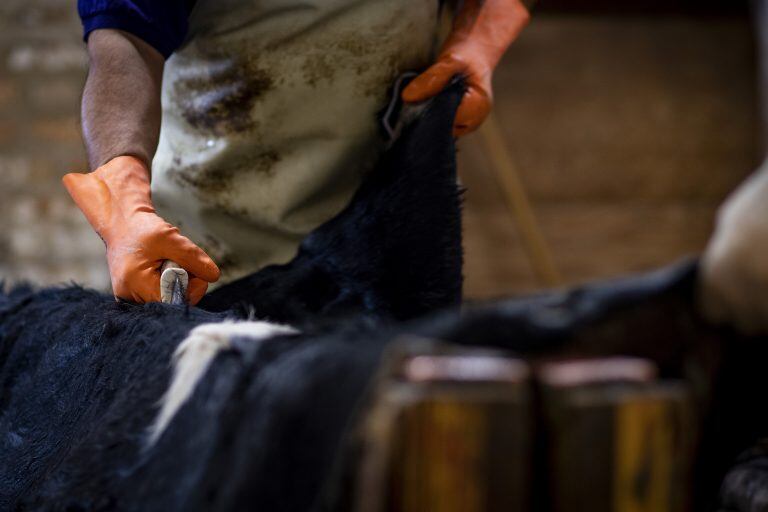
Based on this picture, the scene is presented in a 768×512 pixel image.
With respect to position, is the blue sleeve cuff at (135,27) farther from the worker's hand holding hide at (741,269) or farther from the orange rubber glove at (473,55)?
the worker's hand holding hide at (741,269)

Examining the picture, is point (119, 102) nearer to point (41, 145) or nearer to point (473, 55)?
point (473, 55)

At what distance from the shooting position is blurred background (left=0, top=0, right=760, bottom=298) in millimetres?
3508

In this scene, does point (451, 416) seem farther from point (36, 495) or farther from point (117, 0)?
point (117, 0)

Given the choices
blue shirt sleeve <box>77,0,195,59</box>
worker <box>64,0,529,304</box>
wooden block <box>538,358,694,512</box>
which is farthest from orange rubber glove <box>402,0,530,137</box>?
wooden block <box>538,358,694,512</box>

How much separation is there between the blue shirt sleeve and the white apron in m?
0.07

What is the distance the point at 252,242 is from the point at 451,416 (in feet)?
2.86

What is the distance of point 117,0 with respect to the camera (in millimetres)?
1092

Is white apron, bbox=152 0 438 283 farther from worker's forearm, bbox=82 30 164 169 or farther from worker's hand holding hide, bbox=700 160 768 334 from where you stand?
worker's hand holding hide, bbox=700 160 768 334

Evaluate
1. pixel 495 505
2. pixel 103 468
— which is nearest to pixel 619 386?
pixel 495 505

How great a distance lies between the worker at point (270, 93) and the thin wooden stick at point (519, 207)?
2.03 meters

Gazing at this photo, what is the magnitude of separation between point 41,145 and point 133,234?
2218mm

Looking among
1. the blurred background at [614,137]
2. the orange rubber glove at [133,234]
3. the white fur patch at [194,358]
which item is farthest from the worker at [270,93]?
the blurred background at [614,137]

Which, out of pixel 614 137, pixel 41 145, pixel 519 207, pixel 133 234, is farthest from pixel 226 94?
pixel 614 137

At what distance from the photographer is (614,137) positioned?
3.53 metres
